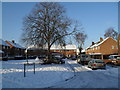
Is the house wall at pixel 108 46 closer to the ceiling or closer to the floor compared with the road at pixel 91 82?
closer to the ceiling

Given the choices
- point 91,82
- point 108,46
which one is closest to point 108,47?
point 108,46

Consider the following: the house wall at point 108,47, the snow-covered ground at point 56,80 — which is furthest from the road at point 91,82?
the house wall at point 108,47

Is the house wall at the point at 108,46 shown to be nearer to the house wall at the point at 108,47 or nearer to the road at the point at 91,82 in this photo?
the house wall at the point at 108,47

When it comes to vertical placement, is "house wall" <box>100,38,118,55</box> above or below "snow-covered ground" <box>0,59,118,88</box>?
above

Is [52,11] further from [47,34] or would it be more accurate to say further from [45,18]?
[47,34]

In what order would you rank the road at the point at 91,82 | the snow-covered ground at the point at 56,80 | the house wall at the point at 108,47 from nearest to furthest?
the road at the point at 91,82, the snow-covered ground at the point at 56,80, the house wall at the point at 108,47

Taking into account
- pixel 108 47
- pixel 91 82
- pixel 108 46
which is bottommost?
pixel 91 82

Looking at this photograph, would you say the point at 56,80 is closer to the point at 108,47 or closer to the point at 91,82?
the point at 91,82

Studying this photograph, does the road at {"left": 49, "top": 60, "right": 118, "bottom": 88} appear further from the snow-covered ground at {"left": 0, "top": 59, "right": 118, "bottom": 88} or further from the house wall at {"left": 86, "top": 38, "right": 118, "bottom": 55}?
the house wall at {"left": 86, "top": 38, "right": 118, "bottom": 55}

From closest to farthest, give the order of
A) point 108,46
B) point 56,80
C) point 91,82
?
point 91,82, point 56,80, point 108,46

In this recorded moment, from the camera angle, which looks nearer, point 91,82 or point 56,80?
point 91,82

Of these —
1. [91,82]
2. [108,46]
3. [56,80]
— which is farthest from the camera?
[108,46]

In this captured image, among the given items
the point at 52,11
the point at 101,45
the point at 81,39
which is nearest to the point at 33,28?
the point at 52,11

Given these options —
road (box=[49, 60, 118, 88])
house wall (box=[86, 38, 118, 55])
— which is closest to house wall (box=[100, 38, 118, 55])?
house wall (box=[86, 38, 118, 55])
